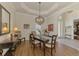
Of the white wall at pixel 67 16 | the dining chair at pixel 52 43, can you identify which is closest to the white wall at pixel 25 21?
the white wall at pixel 67 16

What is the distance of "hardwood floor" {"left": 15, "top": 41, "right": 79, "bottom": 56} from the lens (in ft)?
7.68

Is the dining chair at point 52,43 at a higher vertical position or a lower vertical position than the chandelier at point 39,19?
lower

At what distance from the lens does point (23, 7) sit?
2.43 meters

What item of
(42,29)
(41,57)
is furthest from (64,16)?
(41,57)

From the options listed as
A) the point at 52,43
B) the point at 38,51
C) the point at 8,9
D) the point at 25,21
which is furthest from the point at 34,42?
the point at 8,9

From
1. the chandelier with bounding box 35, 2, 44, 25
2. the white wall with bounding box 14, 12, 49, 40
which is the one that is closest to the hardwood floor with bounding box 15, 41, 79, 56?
the white wall with bounding box 14, 12, 49, 40

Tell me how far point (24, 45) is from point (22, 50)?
0.44ft

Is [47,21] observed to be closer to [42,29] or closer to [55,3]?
[42,29]

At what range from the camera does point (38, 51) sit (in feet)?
7.98

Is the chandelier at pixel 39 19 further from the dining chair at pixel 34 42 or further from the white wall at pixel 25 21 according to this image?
the dining chair at pixel 34 42

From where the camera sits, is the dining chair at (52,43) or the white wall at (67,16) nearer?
the white wall at (67,16)

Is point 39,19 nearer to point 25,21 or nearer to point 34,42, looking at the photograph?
point 25,21

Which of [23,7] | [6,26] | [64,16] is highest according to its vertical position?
[23,7]

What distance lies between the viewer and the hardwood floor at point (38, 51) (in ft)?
7.68
